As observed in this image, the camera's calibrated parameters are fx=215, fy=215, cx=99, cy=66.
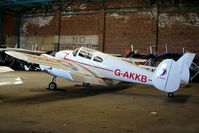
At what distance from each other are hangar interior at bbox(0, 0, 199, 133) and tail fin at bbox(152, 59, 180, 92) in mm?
525

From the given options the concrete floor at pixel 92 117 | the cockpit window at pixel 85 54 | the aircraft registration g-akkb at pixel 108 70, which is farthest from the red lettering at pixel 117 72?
the concrete floor at pixel 92 117

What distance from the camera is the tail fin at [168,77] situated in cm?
619

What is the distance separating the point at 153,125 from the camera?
4.28 metres

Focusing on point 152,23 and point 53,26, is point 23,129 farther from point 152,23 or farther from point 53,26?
point 53,26

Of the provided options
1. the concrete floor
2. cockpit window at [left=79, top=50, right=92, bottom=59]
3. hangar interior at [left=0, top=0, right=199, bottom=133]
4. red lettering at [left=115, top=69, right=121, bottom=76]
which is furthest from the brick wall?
the concrete floor

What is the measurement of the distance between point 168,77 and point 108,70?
265cm

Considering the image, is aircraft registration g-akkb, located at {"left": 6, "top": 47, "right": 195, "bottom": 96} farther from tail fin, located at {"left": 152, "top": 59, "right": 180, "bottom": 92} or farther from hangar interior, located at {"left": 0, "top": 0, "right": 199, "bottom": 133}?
hangar interior, located at {"left": 0, "top": 0, "right": 199, "bottom": 133}

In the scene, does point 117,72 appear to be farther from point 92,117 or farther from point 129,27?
point 129,27

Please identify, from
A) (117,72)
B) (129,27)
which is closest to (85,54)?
(117,72)

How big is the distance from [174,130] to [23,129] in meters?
2.75

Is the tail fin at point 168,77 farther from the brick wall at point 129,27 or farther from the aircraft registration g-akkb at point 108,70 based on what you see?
the brick wall at point 129,27

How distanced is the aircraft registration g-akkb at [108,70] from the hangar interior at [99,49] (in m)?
0.56

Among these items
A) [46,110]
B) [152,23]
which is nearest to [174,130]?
[46,110]

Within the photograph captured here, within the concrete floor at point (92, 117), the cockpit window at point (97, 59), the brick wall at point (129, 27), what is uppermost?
the brick wall at point (129, 27)
